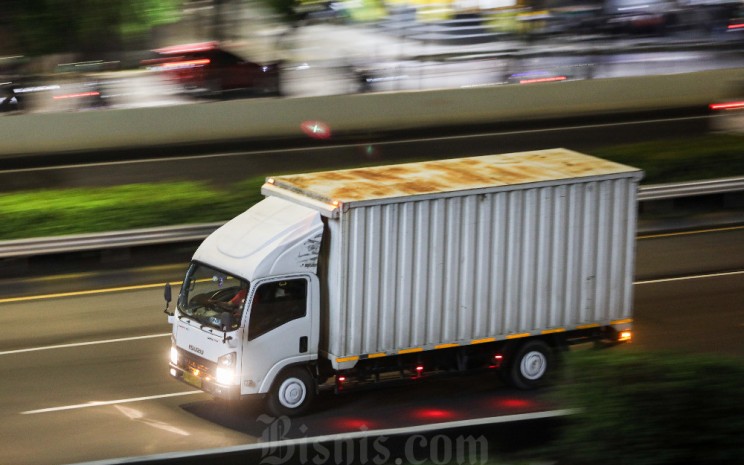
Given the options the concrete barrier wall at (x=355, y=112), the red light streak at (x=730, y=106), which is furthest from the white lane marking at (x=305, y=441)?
the red light streak at (x=730, y=106)

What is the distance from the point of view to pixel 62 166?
2708 cm

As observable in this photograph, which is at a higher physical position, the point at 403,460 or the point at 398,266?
the point at 398,266

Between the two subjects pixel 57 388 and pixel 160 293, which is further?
pixel 160 293

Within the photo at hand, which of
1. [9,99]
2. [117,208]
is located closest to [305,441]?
[117,208]

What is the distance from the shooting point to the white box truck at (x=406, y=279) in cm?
1277

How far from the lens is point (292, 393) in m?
13.0

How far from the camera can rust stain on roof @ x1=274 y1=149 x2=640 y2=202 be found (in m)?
13.1

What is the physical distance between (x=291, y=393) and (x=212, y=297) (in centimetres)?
131

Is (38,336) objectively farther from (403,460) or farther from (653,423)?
(653,423)

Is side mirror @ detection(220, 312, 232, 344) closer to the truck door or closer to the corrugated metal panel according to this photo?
the truck door

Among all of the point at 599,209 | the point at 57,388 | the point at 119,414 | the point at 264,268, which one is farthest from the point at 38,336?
the point at 599,209

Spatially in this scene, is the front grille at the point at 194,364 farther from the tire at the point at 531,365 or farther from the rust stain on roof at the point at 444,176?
the tire at the point at 531,365

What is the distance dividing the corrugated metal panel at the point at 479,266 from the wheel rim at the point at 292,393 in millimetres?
549

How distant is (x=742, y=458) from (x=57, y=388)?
28.6 feet
